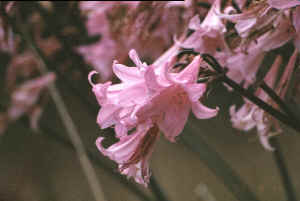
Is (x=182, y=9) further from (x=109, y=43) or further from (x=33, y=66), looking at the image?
(x=33, y=66)

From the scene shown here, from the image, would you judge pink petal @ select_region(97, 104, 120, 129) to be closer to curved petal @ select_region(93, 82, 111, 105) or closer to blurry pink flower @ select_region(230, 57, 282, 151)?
curved petal @ select_region(93, 82, 111, 105)

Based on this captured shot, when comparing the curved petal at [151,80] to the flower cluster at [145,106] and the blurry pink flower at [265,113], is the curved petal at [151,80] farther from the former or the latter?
the blurry pink flower at [265,113]

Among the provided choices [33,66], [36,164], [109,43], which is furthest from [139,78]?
[36,164]

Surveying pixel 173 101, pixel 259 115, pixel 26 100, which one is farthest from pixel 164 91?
pixel 26 100

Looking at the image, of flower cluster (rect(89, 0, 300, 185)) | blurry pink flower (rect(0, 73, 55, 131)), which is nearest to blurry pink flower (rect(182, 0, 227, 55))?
flower cluster (rect(89, 0, 300, 185))

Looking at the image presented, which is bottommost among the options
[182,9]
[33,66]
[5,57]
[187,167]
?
[187,167]

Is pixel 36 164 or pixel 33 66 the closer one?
pixel 33 66

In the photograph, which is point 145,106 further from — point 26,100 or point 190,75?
point 26,100

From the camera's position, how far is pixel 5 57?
1190 mm

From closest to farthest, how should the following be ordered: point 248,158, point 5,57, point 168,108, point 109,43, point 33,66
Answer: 1. point 168,108
2. point 109,43
3. point 33,66
4. point 248,158
5. point 5,57

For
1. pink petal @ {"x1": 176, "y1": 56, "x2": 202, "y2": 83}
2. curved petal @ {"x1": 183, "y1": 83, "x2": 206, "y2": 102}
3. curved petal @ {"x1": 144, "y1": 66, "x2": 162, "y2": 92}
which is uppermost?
curved petal @ {"x1": 144, "y1": 66, "x2": 162, "y2": 92}

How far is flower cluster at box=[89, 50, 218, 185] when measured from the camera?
0.79 ft

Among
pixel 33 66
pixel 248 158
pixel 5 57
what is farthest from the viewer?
pixel 5 57

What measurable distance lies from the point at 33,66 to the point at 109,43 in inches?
8.4
